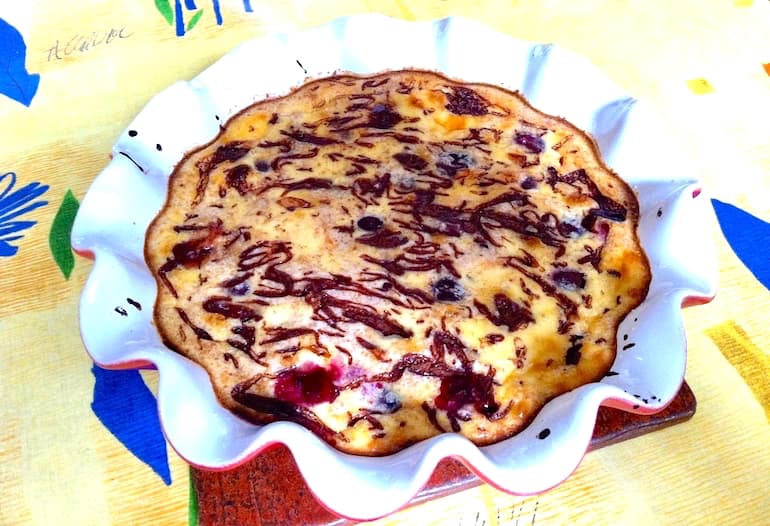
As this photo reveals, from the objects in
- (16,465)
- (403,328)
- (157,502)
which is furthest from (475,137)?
(16,465)

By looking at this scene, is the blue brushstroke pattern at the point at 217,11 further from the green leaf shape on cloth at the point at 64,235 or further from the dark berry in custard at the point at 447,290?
the dark berry in custard at the point at 447,290

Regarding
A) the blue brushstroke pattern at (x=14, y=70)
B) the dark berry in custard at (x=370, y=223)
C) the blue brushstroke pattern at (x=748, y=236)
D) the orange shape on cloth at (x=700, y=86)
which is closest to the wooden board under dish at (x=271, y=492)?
the dark berry in custard at (x=370, y=223)

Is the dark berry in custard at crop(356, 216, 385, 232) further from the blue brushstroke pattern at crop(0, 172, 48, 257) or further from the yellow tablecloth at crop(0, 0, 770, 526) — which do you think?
the blue brushstroke pattern at crop(0, 172, 48, 257)

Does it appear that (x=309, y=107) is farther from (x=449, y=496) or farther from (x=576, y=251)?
(x=449, y=496)

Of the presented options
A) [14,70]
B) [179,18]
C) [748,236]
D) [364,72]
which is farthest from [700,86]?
[14,70]

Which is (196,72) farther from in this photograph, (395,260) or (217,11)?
(395,260)

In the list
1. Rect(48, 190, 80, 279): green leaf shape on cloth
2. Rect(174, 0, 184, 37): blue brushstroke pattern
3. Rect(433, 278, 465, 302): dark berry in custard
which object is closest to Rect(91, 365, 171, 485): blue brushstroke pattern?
Rect(48, 190, 80, 279): green leaf shape on cloth

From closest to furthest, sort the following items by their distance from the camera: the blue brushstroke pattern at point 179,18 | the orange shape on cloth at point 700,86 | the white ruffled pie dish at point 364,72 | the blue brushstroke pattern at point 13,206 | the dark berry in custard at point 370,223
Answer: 1. the white ruffled pie dish at point 364,72
2. the dark berry in custard at point 370,223
3. the blue brushstroke pattern at point 13,206
4. the orange shape on cloth at point 700,86
5. the blue brushstroke pattern at point 179,18
